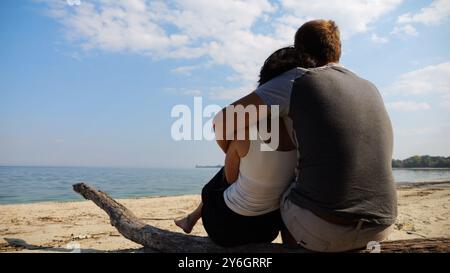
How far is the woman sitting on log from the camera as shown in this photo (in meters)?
2.01

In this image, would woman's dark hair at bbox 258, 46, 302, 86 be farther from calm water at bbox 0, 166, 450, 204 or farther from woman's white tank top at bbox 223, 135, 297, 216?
calm water at bbox 0, 166, 450, 204

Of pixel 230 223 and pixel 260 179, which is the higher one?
pixel 260 179

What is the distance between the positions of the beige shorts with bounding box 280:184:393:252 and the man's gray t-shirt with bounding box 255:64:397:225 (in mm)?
61

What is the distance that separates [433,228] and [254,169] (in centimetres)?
414

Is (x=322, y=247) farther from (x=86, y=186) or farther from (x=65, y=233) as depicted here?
(x=65, y=233)

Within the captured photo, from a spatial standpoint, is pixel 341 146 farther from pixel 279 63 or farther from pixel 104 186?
pixel 104 186

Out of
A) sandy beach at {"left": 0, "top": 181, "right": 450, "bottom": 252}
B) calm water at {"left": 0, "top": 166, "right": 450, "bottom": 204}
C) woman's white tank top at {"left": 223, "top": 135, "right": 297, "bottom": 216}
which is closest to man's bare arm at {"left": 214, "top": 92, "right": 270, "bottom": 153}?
woman's white tank top at {"left": 223, "top": 135, "right": 297, "bottom": 216}

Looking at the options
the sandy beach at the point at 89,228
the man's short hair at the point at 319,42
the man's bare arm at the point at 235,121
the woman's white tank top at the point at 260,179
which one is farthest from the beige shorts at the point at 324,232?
the sandy beach at the point at 89,228

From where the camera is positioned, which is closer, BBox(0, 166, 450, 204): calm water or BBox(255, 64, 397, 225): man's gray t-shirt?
BBox(255, 64, 397, 225): man's gray t-shirt

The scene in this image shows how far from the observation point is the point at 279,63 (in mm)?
2061

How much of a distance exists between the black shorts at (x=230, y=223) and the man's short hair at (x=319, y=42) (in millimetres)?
1007

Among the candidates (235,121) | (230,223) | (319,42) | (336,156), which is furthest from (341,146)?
(230,223)

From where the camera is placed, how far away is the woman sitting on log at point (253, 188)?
2.01m

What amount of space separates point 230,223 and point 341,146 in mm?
909
